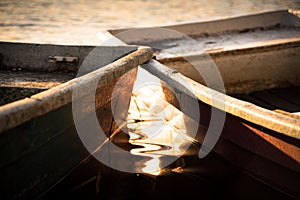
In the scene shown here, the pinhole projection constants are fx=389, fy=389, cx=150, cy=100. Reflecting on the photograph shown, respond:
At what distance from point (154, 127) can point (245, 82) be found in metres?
1.19

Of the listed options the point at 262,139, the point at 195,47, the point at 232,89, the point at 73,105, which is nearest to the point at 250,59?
the point at 232,89

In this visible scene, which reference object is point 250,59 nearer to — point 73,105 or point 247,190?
point 247,190

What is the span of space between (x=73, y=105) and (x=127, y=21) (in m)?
10.1

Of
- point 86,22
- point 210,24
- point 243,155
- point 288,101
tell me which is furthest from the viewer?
point 86,22

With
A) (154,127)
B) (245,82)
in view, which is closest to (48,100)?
(154,127)

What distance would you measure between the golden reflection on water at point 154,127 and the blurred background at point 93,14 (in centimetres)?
502

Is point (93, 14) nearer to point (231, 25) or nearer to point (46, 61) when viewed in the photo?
point (231, 25)

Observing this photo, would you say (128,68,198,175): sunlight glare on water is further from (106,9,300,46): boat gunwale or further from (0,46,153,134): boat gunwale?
(106,9,300,46): boat gunwale

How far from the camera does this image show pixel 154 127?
3777 mm

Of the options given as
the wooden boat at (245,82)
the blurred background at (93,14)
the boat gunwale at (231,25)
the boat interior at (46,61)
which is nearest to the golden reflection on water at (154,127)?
the wooden boat at (245,82)

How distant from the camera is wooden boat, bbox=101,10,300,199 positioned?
2.38 meters

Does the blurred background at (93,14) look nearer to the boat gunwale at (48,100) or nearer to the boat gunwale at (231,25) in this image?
the boat gunwale at (231,25)

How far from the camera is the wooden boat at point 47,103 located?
2.02m

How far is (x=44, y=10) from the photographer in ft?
47.1
